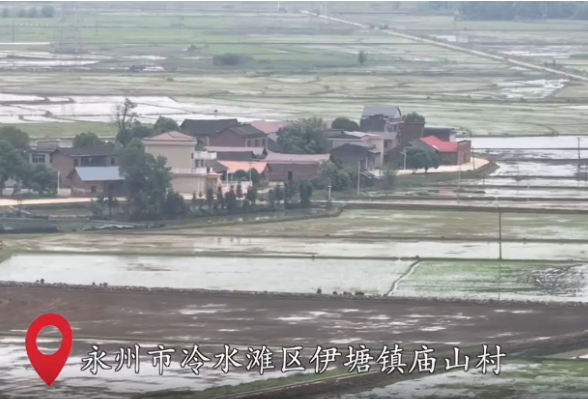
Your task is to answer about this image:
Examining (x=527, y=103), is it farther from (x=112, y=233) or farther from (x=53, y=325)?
(x=53, y=325)

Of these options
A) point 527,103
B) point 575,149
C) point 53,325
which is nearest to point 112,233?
point 53,325

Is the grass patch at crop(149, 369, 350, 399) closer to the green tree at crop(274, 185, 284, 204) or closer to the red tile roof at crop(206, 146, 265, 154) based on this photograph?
the green tree at crop(274, 185, 284, 204)

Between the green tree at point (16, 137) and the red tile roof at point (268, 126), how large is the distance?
13.0 feet

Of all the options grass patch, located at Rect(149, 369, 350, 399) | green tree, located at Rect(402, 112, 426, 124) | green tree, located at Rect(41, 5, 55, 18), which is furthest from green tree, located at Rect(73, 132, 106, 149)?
grass patch, located at Rect(149, 369, 350, 399)

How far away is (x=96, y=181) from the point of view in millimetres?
19750

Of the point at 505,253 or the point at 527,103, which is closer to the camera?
the point at 505,253

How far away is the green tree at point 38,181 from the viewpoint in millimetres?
19672

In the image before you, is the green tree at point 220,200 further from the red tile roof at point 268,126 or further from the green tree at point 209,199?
the red tile roof at point 268,126

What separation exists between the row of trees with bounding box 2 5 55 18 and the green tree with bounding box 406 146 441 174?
5598 mm

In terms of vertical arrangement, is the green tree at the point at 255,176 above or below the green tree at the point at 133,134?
below

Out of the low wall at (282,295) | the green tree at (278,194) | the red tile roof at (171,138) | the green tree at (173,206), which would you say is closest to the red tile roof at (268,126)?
the red tile roof at (171,138)

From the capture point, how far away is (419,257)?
580 inches

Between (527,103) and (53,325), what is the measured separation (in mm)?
19642

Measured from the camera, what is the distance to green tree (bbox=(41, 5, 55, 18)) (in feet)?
97.0
